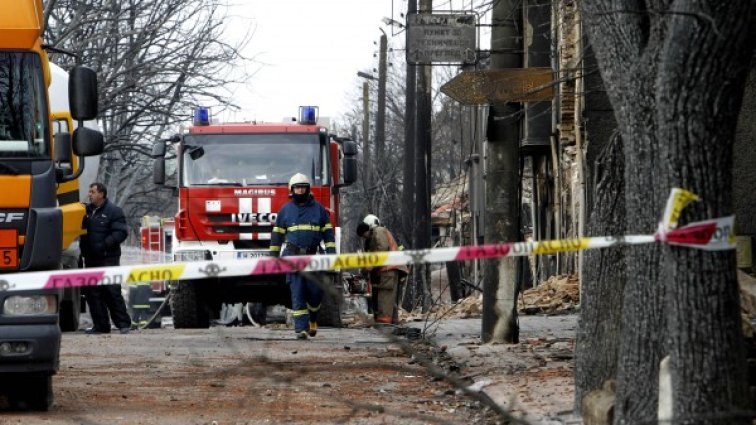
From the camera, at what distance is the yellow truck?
29.0ft

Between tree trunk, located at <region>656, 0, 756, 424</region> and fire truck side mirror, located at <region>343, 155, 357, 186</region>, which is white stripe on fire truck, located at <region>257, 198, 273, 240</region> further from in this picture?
tree trunk, located at <region>656, 0, 756, 424</region>

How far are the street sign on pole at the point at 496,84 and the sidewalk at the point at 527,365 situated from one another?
2.22 m

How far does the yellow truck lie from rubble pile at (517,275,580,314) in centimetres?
1043

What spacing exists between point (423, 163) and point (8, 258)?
1779 cm

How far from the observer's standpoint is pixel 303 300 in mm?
15867

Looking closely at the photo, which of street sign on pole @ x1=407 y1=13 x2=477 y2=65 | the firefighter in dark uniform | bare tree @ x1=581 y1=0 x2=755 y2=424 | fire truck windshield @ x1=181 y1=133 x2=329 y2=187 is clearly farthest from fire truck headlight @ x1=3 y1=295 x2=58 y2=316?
the firefighter in dark uniform

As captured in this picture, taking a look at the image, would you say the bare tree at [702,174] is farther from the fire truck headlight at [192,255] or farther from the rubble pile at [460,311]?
the rubble pile at [460,311]

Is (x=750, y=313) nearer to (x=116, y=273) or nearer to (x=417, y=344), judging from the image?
(x=116, y=273)

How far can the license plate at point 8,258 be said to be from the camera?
8.80 meters

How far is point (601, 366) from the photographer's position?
7.96m

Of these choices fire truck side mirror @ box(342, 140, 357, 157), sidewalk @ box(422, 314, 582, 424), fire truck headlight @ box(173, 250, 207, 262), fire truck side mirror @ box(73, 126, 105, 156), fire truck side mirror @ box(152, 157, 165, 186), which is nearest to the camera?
sidewalk @ box(422, 314, 582, 424)

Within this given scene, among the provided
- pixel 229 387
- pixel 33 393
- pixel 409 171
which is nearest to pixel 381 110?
pixel 409 171

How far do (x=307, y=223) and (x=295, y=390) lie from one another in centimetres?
550

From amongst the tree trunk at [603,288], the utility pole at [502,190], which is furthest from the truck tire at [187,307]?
the tree trunk at [603,288]
